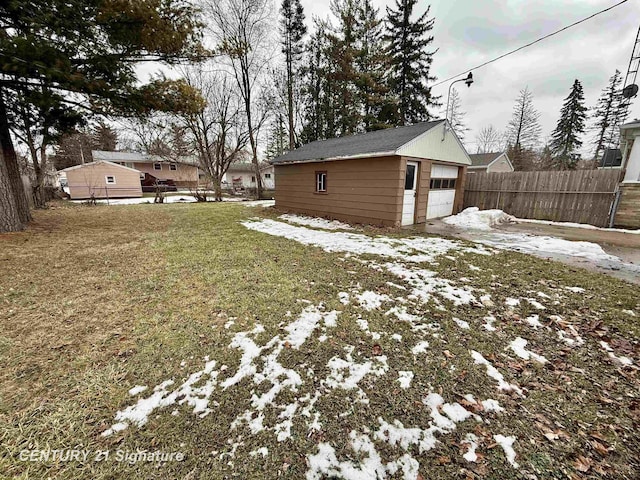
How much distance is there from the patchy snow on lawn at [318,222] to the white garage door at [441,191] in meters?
3.35

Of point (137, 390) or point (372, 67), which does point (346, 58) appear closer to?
point (372, 67)

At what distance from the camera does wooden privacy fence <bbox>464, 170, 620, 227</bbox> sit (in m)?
8.47

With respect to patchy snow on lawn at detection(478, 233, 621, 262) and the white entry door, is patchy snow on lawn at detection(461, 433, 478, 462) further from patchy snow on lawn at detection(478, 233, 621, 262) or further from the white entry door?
the white entry door

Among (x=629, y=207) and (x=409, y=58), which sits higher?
(x=409, y=58)

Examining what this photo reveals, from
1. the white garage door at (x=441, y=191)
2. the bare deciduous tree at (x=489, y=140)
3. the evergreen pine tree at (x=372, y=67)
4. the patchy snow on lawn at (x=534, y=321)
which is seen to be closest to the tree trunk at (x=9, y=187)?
the patchy snow on lawn at (x=534, y=321)

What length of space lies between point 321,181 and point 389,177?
3.22 m

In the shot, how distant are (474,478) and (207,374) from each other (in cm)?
198

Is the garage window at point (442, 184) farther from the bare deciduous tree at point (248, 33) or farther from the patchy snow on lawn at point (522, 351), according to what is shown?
the bare deciduous tree at point (248, 33)

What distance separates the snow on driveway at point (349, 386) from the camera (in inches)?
62.9

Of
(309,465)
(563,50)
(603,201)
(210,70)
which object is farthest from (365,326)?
(210,70)

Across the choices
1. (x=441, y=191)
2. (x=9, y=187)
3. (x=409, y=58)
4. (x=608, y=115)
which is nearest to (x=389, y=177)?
(x=441, y=191)

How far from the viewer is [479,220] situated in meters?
9.07

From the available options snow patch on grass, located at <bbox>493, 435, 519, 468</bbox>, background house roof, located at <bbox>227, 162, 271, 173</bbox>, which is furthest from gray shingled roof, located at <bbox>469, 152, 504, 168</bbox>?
background house roof, located at <bbox>227, 162, 271, 173</bbox>

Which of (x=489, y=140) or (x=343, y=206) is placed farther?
(x=489, y=140)
